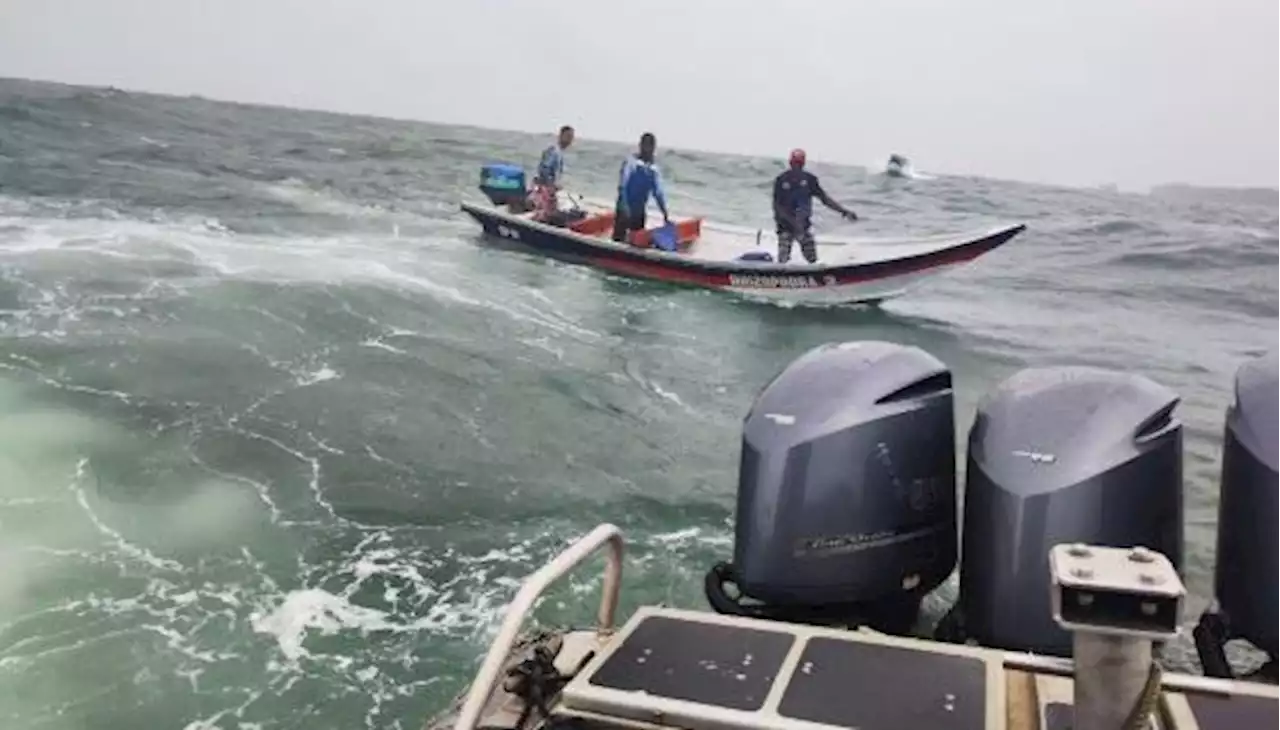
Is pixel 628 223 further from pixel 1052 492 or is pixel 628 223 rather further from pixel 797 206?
pixel 1052 492

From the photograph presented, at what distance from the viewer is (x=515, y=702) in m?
2.27

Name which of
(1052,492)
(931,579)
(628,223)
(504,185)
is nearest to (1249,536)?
(1052,492)

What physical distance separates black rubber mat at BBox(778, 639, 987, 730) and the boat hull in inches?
459

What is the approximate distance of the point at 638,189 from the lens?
15.2 meters

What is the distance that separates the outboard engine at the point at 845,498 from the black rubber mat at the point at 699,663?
0.89m

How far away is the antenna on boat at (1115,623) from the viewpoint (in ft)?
4.95

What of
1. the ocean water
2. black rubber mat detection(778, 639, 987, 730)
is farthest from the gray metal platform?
the ocean water

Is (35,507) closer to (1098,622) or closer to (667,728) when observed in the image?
(667,728)

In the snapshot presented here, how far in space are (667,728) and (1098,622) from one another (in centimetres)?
75

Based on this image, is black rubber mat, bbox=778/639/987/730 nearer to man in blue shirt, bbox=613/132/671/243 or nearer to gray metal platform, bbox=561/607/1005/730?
gray metal platform, bbox=561/607/1005/730

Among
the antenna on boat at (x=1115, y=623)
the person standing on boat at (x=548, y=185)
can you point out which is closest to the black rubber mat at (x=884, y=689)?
the antenna on boat at (x=1115, y=623)

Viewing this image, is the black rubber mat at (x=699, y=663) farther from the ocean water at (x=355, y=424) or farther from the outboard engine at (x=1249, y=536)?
the ocean water at (x=355, y=424)

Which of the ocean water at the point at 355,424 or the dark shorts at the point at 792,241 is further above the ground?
the dark shorts at the point at 792,241

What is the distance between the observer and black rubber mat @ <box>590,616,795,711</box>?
2000 mm
